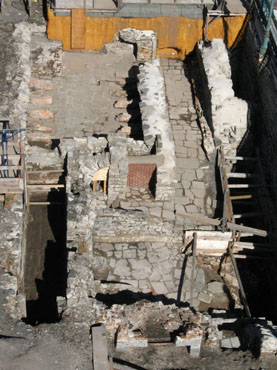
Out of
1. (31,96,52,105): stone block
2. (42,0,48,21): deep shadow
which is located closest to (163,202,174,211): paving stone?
(31,96,52,105): stone block

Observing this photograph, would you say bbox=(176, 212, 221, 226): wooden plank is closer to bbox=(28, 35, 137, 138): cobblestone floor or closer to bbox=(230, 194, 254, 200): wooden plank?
bbox=(230, 194, 254, 200): wooden plank

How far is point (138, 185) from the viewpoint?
18.8 meters

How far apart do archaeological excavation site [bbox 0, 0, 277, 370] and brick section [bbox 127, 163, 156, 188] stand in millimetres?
59

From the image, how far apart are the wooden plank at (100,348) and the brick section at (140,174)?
5.40 meters

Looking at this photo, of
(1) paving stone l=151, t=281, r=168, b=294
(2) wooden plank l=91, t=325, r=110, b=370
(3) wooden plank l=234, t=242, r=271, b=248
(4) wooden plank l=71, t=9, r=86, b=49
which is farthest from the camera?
(4) wooden plank l=71, t=9, r=86, b=49

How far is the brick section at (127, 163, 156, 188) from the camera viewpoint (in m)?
18.3

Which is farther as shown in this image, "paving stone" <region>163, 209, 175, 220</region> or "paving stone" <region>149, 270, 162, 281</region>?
"paving stone" <region>163, 209, 175, 220</region>

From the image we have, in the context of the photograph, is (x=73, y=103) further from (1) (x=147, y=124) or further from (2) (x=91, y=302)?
(2) (x=91, y=302)

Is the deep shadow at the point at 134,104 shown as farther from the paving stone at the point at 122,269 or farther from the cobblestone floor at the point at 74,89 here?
the paving stone at the point at 122,269

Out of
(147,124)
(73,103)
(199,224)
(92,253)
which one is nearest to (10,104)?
(73,103)

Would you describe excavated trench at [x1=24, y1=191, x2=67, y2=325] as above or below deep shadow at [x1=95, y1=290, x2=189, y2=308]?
above

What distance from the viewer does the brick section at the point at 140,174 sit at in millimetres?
18281

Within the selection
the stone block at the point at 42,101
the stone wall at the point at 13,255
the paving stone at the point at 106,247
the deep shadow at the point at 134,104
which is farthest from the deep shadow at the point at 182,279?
the stone block at the point at 42,101

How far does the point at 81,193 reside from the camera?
17672 mm
